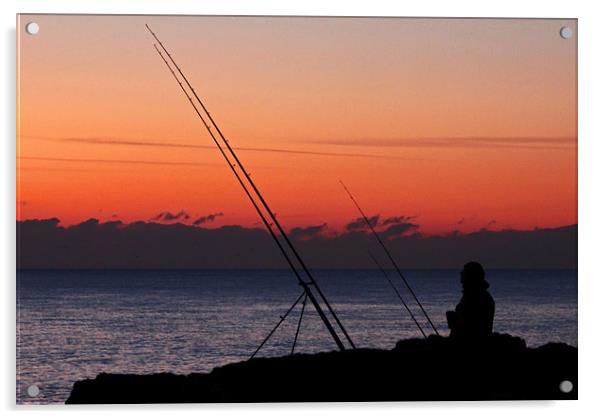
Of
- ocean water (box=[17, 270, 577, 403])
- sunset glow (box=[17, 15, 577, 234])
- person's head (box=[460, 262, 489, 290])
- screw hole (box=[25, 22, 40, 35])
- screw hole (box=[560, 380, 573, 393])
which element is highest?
screw hole (box=[25, 22, 40, 35])

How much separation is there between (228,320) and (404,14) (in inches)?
63.6

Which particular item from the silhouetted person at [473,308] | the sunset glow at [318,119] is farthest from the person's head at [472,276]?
the sunset glow at [318,119]

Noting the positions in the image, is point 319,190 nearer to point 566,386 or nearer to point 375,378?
point 375,378

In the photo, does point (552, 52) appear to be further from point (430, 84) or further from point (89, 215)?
point (89, 215)

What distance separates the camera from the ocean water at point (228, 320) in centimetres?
595

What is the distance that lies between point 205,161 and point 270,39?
61cm

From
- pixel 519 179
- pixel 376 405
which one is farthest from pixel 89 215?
pixel 519 179

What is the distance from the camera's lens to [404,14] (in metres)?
6.12

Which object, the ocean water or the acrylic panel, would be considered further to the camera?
Answer: the acrylic panel

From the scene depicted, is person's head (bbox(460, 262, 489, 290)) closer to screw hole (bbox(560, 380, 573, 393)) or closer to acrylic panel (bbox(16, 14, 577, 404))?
acrylic panel (bbox(16, 14, 577, 404))

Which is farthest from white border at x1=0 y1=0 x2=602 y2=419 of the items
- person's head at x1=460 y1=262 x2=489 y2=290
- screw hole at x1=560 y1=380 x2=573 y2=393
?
person's head at x1=460 y1=262 x2=489 y2=290

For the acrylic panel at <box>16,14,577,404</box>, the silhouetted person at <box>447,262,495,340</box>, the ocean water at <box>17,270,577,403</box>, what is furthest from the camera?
the silhouetted person at <box>447,262,495,340</box>

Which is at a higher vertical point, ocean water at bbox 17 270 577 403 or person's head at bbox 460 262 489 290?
person's head at bbox 460 262 489 290

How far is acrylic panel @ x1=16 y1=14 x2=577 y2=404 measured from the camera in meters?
6.05
